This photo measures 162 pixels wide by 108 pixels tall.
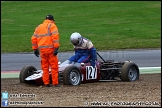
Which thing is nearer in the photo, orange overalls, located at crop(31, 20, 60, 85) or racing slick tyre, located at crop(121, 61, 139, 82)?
orange overalls, located at crop(31, 20, 60, 85)

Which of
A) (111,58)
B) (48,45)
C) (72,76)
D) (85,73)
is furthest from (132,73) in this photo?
(111,58)

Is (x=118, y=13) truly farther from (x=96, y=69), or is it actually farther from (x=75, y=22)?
(x=96, y=69)

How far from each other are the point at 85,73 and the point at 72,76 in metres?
0.66

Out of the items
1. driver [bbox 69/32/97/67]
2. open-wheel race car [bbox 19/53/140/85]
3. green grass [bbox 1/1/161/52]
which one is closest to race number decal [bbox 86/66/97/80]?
open-wheel race car [bbox 19/53/140/85]

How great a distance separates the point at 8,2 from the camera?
146 ft

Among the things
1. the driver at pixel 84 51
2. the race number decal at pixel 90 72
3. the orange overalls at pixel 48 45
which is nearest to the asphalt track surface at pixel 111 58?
the driver at pixel 84 51

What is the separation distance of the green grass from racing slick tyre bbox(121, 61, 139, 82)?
928 cm

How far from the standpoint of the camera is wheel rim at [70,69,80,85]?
12.9m

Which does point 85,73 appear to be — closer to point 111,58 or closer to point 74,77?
point 74,77

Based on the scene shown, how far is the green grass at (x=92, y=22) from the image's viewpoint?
25.7 metres

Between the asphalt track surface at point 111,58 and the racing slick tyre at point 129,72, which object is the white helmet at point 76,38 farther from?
the asphalt track surface at point 111,58

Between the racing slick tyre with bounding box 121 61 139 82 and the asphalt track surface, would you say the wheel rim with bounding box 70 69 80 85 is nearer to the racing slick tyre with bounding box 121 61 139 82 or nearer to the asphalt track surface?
the racing slick tyre with bounding box 121 61 139 82

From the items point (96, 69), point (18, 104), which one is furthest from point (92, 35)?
point (18, 104)

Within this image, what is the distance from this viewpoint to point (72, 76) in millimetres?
12992
